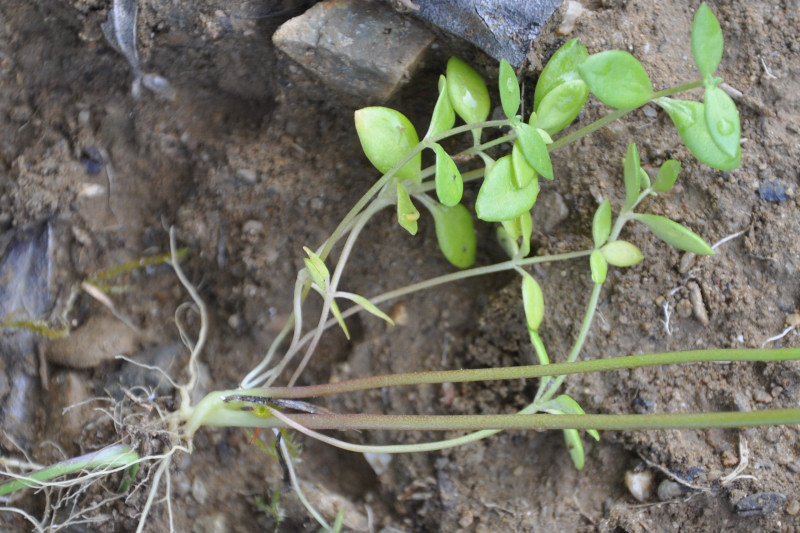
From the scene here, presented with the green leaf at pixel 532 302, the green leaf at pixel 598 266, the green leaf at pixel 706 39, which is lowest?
the green leaf at pixel 532 302

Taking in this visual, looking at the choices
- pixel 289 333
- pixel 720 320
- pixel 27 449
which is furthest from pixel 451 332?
pixel 27 449

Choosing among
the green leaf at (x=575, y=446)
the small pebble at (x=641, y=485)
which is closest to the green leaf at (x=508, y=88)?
the green leaf at (x=575, y=446)

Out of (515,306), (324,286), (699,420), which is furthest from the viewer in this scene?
(515,306)

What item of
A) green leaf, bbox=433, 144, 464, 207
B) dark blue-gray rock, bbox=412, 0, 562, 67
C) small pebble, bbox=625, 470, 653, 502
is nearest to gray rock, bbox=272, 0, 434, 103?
dark blue-gray rock, bbox=412, 0, 562, 67

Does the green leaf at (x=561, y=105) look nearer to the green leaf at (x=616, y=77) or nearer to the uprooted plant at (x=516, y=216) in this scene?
the uprooted plant at (x=516, y=216)

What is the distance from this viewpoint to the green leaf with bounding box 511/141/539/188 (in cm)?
109

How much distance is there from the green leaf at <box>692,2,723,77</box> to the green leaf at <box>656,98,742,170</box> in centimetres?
7

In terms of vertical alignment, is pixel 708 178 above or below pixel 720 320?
above

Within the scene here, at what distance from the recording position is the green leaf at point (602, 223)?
1203mm

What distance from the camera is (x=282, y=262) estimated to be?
147cm

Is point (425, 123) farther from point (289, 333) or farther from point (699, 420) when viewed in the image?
point (699, 420)

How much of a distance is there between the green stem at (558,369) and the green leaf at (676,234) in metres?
0.19

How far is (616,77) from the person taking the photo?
0.98m

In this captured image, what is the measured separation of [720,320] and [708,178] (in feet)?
0.89
